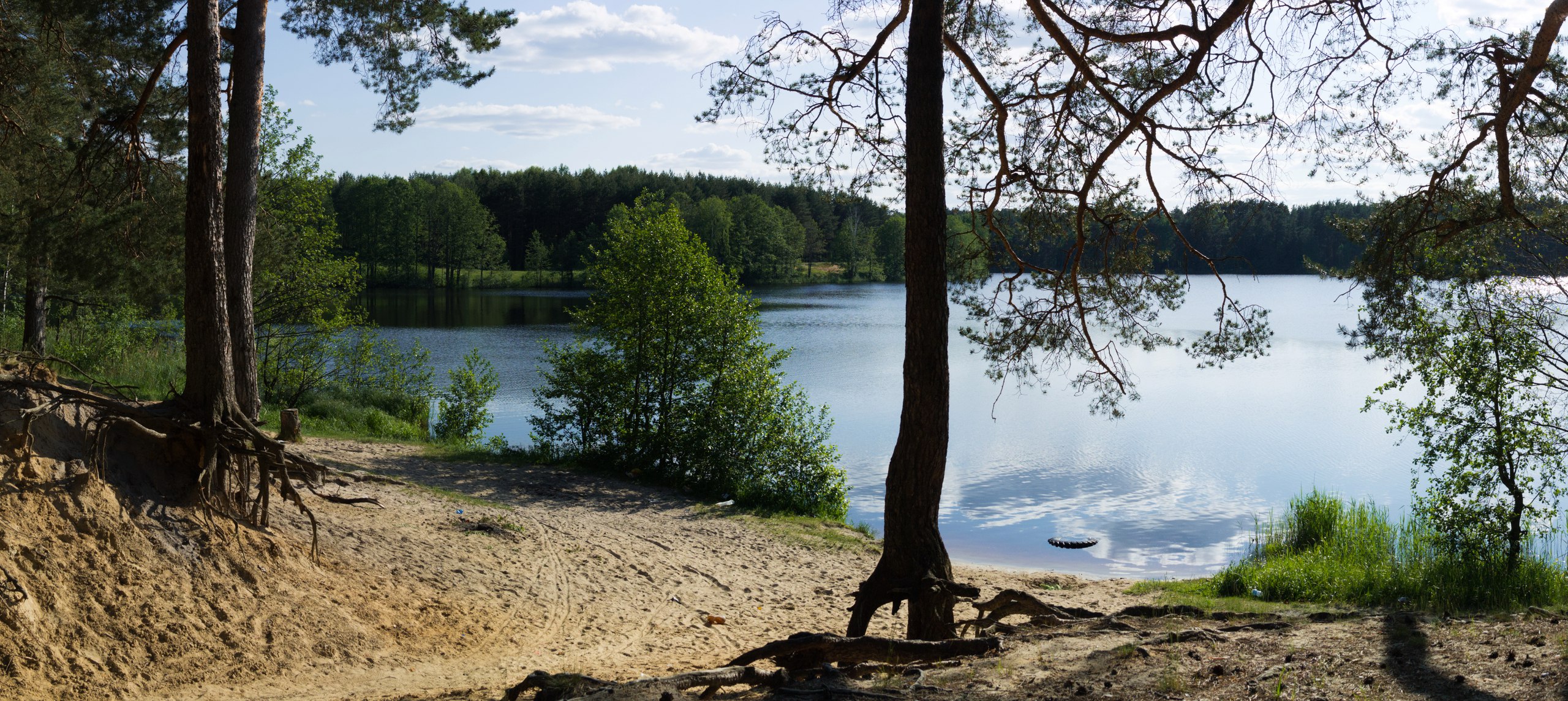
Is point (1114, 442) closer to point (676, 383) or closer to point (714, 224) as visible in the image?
point (676, 383)

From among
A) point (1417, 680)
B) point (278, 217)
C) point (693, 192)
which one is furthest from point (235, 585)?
point (693, 192)

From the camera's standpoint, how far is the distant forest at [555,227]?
219 feet

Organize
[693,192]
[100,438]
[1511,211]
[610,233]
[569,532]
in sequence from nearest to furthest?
[100,438], [1511,211], [569,532], [610,233], [693,192]

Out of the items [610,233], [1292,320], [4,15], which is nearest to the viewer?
[4,15]

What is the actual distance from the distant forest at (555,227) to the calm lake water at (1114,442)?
21158mm

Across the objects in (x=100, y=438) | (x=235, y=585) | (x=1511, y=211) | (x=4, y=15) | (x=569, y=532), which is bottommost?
(x=569, y=532)

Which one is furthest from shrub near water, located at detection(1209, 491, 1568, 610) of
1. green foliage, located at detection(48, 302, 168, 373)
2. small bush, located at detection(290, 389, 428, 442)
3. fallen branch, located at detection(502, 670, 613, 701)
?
green foliage, located at detection(48, 302, 168, 373)

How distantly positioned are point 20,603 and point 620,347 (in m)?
9.91

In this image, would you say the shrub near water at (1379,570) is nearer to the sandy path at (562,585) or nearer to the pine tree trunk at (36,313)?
the sandy path at (562,585)

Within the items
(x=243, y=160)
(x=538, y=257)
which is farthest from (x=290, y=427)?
(x=538, y=257)

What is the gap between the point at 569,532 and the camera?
31.8ft

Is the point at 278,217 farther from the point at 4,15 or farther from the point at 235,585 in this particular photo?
the point at 235,585

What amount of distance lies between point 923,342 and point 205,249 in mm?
5076

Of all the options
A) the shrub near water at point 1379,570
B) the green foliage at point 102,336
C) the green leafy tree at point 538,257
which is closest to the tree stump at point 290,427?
the green foliage at point 102,336
